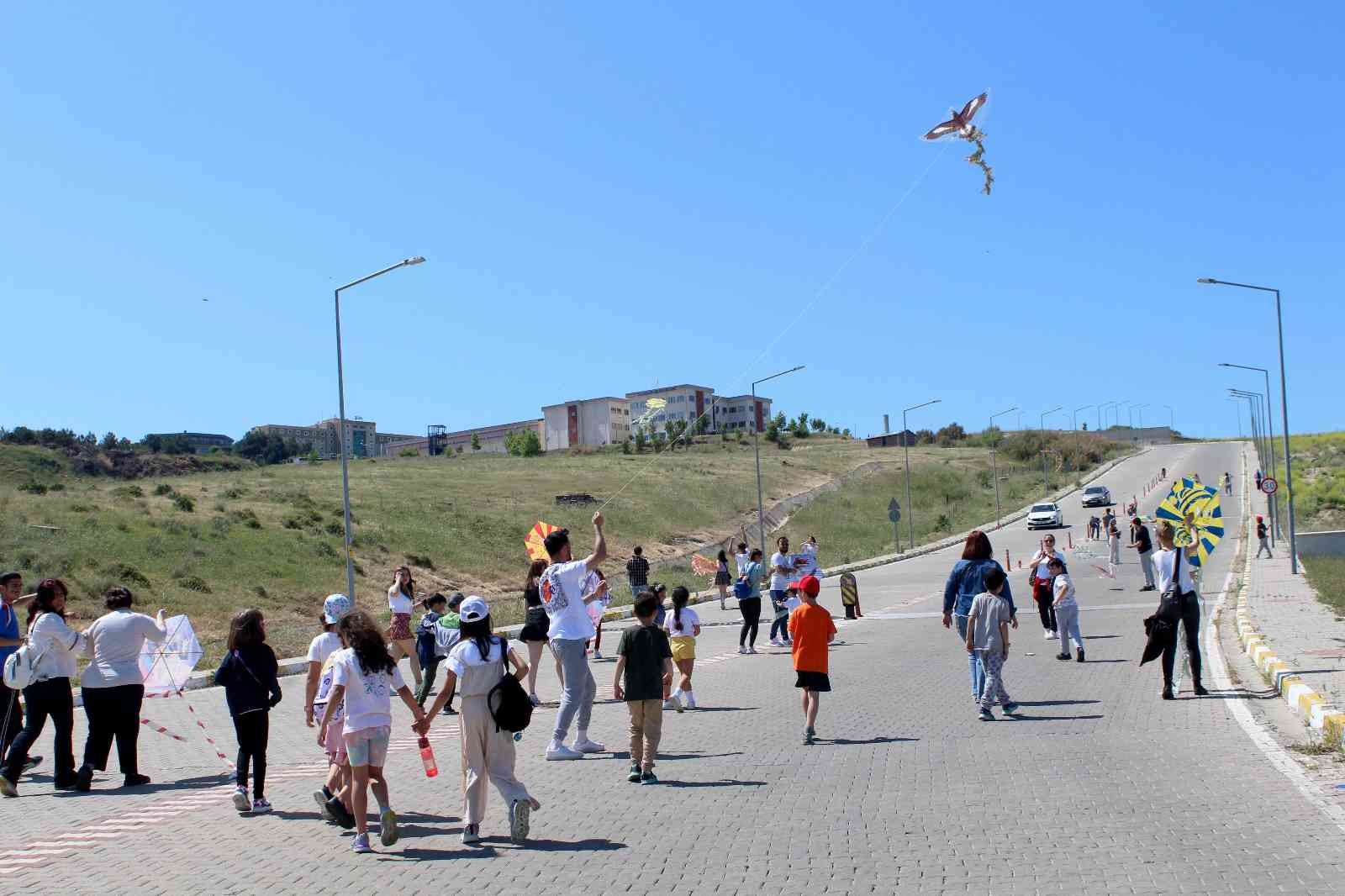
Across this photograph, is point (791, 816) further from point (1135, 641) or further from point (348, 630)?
point (1135, 641)

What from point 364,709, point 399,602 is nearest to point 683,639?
point 399,602

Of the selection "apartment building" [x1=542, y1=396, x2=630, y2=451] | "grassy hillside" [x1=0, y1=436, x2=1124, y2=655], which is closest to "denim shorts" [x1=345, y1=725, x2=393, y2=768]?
"grassy hillside" [x1=0, y1=436, x2=1124, y2=655]

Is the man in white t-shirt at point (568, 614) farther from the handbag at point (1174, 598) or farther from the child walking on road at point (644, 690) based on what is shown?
the handbag at point (1174, 598)

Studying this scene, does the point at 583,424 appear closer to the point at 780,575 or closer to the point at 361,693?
the point at 780,575

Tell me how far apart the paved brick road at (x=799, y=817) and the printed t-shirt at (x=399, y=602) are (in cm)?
274

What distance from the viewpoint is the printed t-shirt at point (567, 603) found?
10.2 meters

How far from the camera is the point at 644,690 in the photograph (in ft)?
31.6

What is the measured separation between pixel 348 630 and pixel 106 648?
12.0 ft

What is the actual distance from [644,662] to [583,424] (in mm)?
120018

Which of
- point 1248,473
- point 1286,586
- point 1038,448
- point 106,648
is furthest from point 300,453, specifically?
point 106,648

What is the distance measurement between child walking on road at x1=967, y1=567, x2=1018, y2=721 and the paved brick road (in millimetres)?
373

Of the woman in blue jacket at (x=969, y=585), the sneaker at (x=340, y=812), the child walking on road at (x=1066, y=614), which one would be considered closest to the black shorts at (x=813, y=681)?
the woman in blue jacket at (x=969, y=585)

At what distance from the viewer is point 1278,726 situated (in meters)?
11.0

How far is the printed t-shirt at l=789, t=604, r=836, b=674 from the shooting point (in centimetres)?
1105
